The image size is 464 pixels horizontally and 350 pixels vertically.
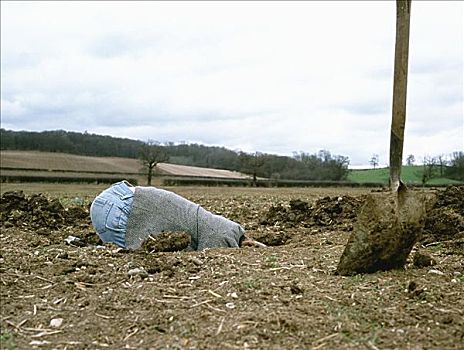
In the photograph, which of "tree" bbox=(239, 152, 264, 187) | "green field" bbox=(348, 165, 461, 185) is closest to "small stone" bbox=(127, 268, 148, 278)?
"green field" bbox=(348, 165, 461, 185)

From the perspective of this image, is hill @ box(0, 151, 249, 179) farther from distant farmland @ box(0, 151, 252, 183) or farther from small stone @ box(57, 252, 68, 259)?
small stone @ box(57, 252, 68, 259)

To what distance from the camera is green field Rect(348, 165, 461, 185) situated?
139 ft

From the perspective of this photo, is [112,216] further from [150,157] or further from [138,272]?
[150,157]

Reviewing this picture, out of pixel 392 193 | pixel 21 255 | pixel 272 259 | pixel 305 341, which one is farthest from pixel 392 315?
pixel 21 255

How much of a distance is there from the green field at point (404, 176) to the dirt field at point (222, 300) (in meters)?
32.5

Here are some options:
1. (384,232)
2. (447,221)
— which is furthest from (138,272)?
(447,221)

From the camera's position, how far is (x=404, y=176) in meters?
42.0

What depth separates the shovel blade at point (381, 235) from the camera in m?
5.15

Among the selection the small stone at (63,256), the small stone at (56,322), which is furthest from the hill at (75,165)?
the small stone at (56,322)

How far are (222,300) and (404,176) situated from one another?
3958 centimetres

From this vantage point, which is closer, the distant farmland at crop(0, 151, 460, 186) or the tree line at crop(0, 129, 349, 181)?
the distant farmland at crop(0, 151, 460, 186)

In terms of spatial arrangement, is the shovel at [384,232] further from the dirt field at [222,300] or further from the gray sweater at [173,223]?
the gray sweater at [173,223]

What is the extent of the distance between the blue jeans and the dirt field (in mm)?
591

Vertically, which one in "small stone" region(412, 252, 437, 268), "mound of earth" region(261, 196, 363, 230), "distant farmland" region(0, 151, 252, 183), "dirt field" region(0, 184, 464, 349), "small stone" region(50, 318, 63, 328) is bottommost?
"small stone" region(50, 318, 63, 328)
